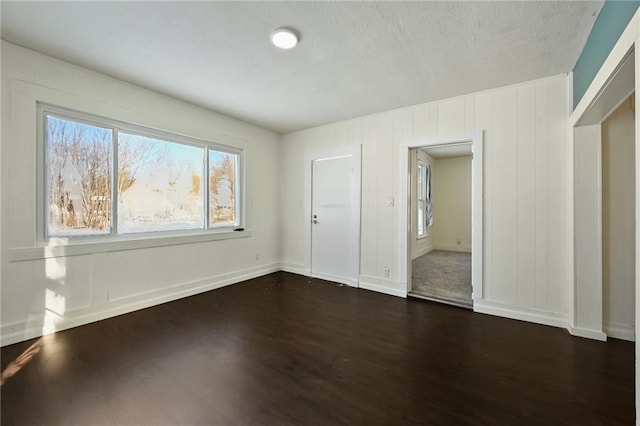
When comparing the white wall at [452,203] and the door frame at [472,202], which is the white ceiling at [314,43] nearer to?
the door frame at [472,202]

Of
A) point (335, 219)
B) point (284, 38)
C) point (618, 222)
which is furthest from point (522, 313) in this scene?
point (284, 38)

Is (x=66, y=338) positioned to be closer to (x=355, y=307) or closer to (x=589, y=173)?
(x=355, y=307)

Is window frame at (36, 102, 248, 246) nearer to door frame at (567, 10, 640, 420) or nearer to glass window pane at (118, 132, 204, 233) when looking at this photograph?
glass window pane at (118, 132, 204, 233)

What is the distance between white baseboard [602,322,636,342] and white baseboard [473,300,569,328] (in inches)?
10.8

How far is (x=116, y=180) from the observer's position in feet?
9.70

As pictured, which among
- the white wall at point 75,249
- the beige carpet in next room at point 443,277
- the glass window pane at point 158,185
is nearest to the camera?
the white wall at point 75,249

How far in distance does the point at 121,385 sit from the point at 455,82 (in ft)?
13.0

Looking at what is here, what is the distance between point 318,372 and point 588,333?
8.27 feet

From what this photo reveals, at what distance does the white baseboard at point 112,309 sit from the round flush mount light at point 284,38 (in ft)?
10.1

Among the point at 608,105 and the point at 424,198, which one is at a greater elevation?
the point at 608,105

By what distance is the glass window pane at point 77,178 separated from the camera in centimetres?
254

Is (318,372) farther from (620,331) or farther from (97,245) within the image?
(620,331)

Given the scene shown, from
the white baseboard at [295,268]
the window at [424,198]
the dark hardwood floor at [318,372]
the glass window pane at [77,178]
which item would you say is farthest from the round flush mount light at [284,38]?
the window at [424,198]

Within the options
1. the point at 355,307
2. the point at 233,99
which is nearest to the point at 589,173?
the point at 355,307
